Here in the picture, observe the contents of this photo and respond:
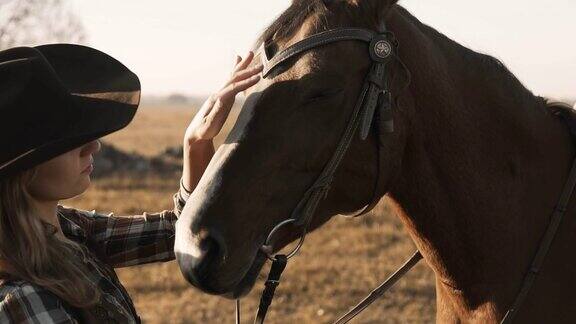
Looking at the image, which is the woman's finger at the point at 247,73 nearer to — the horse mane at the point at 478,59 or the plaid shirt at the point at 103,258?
the plaid shirt at the point at 103,258

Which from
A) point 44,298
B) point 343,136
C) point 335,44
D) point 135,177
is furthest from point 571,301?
point 135,177

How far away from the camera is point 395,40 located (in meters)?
2.68

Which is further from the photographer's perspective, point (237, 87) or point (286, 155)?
point (237, 87)

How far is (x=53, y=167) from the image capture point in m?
2.26

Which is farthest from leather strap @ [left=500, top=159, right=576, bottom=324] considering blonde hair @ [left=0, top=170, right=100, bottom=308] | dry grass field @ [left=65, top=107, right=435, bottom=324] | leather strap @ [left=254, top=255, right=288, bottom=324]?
dry grass field @ [left=65, top=107, right=435, bottom=324]

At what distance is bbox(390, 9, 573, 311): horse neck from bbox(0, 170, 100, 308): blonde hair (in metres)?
1.21

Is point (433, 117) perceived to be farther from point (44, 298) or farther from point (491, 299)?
point (44, 298)

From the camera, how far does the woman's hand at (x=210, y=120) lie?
265 centimetres

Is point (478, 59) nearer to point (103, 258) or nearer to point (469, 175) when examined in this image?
point (469, 175)

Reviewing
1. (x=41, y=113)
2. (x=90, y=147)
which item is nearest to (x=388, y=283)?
(x=90, y=147)

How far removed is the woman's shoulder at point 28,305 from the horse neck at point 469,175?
129cm

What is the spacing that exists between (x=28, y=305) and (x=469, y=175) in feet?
5.19

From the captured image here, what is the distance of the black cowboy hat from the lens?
2113 millimetres

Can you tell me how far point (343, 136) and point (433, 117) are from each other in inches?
15.2
